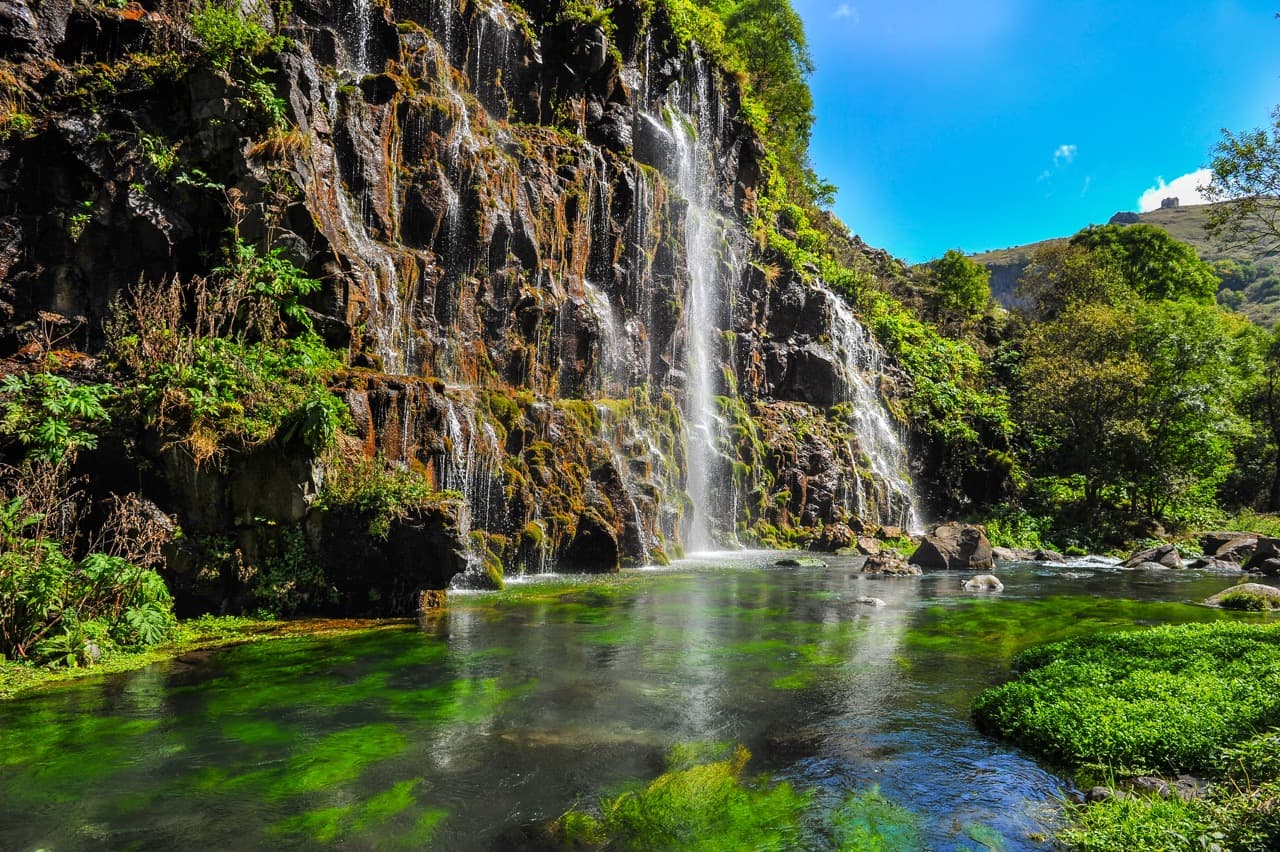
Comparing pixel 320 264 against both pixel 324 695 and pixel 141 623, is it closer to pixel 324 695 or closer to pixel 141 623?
pixel 141 623

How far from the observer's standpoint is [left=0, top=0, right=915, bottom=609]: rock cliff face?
1616 cm

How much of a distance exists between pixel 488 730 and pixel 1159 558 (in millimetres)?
30896

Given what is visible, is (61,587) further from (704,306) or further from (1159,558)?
(1159,558)

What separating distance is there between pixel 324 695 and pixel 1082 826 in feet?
28.0

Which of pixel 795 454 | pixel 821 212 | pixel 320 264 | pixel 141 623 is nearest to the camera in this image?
pixel 141 623

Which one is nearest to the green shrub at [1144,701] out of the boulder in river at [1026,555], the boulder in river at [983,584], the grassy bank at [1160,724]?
the grassy bank at [1160,724]

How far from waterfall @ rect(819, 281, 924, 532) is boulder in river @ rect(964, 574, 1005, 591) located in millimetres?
14504

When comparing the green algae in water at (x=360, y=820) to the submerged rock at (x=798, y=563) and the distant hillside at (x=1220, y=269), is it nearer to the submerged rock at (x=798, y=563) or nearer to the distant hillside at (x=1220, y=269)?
the submerged rock at (x=798, y=563)

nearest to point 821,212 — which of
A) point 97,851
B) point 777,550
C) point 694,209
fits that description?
point 694,209

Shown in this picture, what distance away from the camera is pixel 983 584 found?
70.7 feet

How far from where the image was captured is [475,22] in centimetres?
2923

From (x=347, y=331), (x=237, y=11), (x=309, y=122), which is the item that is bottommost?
(x=347, y=331)

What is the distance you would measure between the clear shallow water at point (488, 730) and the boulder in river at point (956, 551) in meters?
12.2

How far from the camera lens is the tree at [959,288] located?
2249 inches
